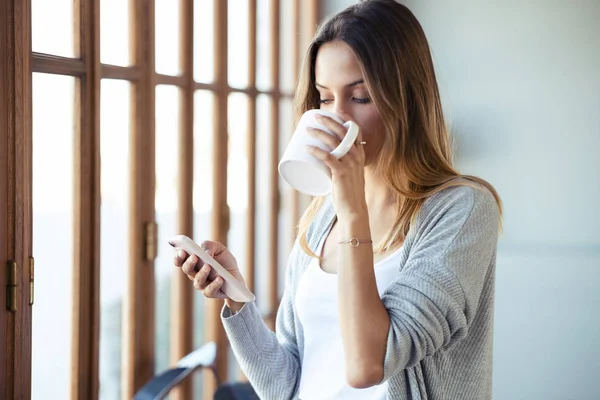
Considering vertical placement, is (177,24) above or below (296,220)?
above

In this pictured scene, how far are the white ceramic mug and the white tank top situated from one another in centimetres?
18

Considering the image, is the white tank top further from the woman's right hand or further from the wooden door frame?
the wooden door frame

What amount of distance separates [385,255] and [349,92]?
27 centimetres

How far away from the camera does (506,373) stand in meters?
3.08

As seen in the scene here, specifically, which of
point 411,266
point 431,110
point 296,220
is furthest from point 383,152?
point 296,220

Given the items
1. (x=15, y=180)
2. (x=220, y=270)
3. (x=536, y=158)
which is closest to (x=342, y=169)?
(x=220, y=270)

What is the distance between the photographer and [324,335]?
1.32m

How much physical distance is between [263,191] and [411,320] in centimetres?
139

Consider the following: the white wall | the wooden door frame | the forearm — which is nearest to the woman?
the forearm

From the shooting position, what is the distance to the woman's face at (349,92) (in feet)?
4.04

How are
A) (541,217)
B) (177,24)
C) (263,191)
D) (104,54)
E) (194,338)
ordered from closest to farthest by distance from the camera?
1. (104,54)
2. (177,24)
3. (194,338)
4. (263,191)
5. (541,217)

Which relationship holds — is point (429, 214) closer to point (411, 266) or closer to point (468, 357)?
point (411, 266)

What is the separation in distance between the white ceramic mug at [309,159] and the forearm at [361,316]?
10 centimetres

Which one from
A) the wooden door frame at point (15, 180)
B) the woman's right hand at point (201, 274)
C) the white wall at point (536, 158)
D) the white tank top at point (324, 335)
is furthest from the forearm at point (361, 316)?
the white wall at point (536, 158)
